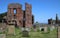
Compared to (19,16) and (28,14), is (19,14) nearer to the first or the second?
(19,16)

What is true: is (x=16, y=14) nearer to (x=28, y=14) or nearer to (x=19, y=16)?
(x=19, y=16)

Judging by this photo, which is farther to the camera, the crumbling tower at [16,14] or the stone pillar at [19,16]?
the stone pillar at [19,16]

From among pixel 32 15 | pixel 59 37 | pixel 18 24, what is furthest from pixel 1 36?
pixel 32 15

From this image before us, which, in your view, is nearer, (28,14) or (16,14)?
(28,14)

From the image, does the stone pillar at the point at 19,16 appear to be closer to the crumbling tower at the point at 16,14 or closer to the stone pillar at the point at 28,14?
the crumbling tower at the point at 16,14

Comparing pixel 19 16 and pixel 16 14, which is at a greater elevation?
pixel 16 14

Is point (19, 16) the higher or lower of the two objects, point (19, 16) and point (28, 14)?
the lower

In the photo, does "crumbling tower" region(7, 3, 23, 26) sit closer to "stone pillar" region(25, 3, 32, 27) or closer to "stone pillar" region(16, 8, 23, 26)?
"stone pillar" region(16, 8, 23, 26)

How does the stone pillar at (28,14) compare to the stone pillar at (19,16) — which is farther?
the stone pillar at (19,16)

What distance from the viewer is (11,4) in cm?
3544

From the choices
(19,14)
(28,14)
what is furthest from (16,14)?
(28,14)

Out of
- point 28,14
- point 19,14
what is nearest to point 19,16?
point 19,14

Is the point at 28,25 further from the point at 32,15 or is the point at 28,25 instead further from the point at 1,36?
the point at 1,36

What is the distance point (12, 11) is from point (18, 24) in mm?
3181
